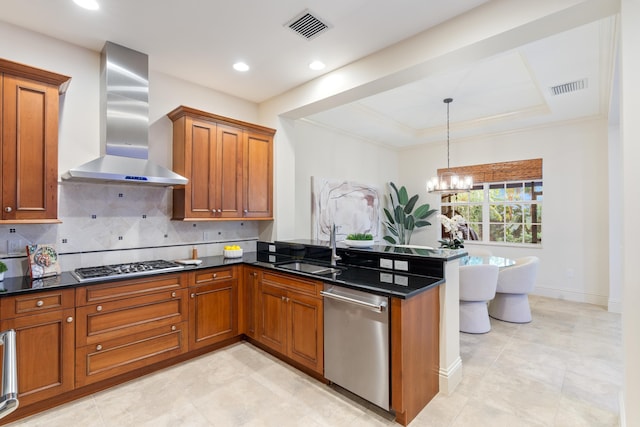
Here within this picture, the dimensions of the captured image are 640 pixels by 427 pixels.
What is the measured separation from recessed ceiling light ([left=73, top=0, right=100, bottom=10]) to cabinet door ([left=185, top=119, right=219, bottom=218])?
1148 mm

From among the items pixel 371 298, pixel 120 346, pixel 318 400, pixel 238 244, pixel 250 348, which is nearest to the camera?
pixel 371 298

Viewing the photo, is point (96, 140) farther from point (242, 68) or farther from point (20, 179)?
point (242, 68)

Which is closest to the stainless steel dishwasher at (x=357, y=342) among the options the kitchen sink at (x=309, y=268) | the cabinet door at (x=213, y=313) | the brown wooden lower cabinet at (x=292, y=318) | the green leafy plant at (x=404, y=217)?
the brown wooden lower cabinet at (x=292, y=318)

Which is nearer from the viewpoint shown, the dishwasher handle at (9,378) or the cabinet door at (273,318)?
the dishwasher handle at (9,378)

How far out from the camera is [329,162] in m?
5.49

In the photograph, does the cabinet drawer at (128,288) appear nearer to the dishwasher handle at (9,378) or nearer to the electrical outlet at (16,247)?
the electrical outlet at (16,247)

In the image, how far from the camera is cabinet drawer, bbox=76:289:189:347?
8.04 feet

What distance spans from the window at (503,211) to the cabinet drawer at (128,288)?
5.42 meters

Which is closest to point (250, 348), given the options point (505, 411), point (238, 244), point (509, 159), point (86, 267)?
point (238, 244)

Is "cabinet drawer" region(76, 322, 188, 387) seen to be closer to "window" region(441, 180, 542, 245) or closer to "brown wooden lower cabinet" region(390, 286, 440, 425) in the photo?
"brown wooden lower cabinet" region(390, 286, 440, 425)

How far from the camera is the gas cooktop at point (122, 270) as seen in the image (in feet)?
8.42

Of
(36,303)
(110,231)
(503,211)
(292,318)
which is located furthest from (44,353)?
(503,211)

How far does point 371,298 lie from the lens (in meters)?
2.21

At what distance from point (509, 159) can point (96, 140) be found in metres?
6.17
